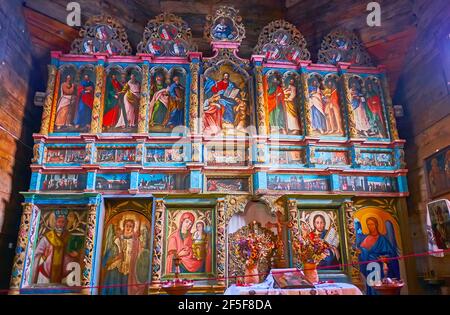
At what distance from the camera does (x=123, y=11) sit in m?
10.2

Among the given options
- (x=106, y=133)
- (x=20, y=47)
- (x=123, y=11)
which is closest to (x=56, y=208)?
(x=106, y=133)

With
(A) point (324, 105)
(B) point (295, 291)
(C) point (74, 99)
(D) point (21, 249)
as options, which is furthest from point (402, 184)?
(D) point (21, 249)

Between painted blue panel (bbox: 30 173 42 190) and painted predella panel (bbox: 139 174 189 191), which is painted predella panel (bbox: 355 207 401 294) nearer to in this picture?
painted predella panel (bbox: 139 174 189 191)

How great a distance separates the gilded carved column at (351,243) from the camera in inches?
307

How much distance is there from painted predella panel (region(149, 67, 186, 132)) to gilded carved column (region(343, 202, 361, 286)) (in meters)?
4.44

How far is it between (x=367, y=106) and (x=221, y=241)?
5285mm

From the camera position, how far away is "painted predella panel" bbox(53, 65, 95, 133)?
8.78 meters

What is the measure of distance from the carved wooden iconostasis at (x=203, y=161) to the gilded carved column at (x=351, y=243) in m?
0.03

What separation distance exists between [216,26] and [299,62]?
2.39 metres

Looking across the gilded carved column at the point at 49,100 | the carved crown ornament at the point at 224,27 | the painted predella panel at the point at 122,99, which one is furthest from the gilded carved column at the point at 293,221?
the gilded carved column at the point at 49,100

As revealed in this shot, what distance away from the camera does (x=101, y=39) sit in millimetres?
9359

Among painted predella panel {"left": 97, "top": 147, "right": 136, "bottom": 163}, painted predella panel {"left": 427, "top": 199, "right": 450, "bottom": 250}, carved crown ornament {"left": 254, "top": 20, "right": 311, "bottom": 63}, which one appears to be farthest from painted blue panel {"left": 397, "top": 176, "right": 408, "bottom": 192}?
painted predella panel {"left": 97, "top": 147, "right": 136, "bottom": 163}

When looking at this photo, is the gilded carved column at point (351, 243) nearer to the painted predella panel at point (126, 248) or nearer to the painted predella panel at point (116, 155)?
the painted predella panel at point (126, 248)

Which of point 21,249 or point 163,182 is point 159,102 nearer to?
point 163,182
